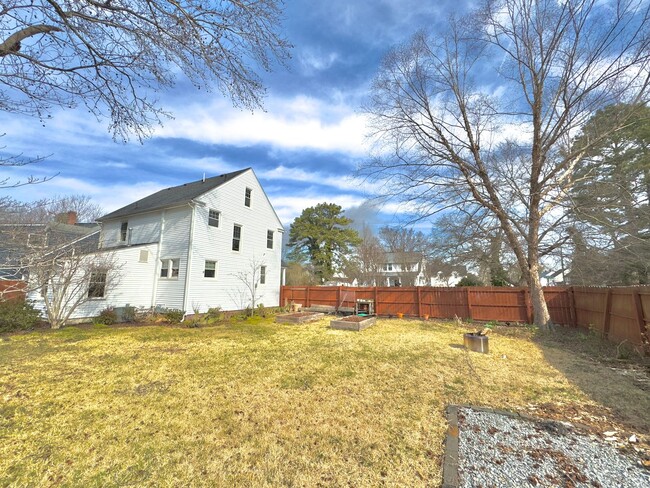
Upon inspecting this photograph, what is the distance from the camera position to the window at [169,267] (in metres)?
13.1

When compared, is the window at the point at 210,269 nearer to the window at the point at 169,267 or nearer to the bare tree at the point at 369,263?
the window at the point at 169,267

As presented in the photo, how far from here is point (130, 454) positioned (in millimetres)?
2777

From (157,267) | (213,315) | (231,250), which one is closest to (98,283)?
(157,267)

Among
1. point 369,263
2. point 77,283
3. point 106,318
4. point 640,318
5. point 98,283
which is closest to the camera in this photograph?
point 640,318

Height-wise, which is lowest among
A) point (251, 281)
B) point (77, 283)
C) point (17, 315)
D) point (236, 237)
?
point (17, 315)

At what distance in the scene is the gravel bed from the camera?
8.08 feet

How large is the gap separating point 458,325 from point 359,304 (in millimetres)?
4907

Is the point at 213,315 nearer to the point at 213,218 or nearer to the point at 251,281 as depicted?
the point at 251,281

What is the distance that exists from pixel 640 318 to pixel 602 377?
205 cm

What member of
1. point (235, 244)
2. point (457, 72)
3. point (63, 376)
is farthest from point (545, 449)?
point (235, 244)

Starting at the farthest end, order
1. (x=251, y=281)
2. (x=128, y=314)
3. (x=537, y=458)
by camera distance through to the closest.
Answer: (x=251, y=281), (x=128, y=314), (x=537, y=458)

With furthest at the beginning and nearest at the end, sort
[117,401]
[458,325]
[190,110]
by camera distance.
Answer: [458,325] < [190,110] < [117,401]

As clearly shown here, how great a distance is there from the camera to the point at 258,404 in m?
3.96

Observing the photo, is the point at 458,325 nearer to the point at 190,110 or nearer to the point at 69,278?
the point at 190,110
